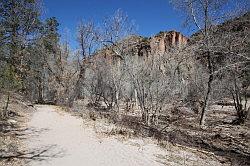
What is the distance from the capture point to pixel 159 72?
22.4 m

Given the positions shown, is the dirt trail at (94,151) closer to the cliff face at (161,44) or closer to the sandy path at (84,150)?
the sandy path at (84,150)

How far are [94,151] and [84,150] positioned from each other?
38 centimetres

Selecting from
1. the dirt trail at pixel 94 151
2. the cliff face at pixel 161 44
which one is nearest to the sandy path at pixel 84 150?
the dirt trail at pixel 94 151

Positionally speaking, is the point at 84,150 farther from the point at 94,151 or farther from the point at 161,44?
the point at 161,44

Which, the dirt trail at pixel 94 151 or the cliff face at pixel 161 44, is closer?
the dirt trail at pixel 94 151

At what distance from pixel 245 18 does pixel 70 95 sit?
27822mm

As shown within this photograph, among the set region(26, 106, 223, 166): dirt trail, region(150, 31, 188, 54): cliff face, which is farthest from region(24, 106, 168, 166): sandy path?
region(150, 31, 188, 54): cliff face

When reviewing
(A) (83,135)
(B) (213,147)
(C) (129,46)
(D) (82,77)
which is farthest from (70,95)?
(B) (213,147)

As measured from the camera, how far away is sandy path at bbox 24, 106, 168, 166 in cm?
1216

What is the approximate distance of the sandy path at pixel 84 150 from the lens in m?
12.2

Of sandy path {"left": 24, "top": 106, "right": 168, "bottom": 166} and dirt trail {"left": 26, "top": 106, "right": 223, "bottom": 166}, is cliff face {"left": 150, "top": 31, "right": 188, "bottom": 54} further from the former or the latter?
dirt trail {"left": 26, "top": 106, "right": 223, "bottom": 166}

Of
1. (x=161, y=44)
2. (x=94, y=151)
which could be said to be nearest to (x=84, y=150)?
(x=94, y=151)

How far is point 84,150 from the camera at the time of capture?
13891mm

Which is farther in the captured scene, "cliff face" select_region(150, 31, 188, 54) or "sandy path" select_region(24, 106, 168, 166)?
"cliff face" select_region(150, 31, 188, 54)
